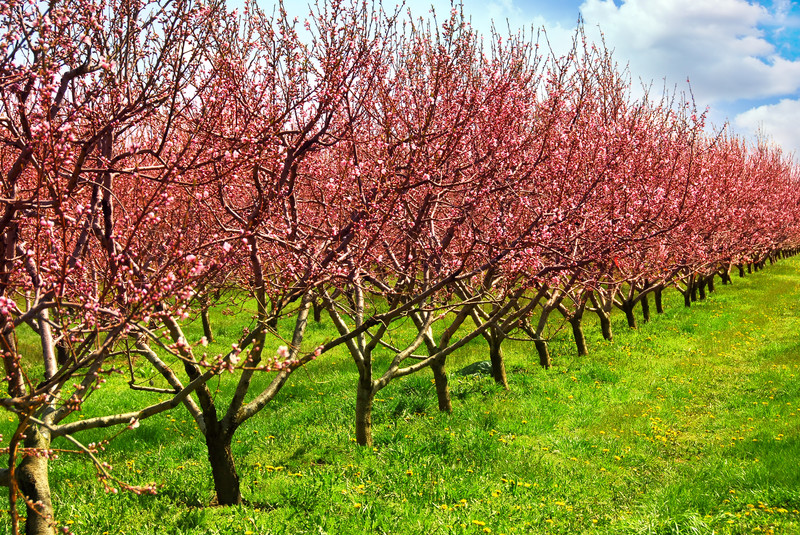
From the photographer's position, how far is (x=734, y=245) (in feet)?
77.3

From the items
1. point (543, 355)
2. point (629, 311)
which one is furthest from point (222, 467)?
point (629, 311)

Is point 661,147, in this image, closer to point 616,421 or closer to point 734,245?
point 616,421

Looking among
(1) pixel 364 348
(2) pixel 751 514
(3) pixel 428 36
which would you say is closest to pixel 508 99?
(3) pixel 428 36

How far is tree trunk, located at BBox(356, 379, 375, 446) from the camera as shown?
30.3 feet

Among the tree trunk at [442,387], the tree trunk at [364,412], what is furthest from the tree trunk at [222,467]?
the tree trunk at [442,387]

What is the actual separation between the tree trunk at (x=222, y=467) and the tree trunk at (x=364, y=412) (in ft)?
8.28

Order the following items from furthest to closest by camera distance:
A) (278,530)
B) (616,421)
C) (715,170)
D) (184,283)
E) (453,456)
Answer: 1. (715,170)
2. (616,421)
3. (453,456)
4. (278,530)
5. (184,283)

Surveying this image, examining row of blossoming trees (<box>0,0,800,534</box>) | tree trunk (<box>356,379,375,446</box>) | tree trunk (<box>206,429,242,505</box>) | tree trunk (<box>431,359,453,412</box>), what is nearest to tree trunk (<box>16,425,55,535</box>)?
row of blossoming trees (<box>0,0,800,534</box>)

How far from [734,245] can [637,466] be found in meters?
18.0

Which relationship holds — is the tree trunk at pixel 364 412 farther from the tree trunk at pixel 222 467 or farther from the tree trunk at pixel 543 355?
the tree trunk at pixel 543 355

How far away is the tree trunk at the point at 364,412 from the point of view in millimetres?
9227

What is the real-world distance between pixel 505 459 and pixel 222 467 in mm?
4109

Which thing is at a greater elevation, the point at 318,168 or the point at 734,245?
the point at 318,168

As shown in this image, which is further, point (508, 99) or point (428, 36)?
point (428, 36)
